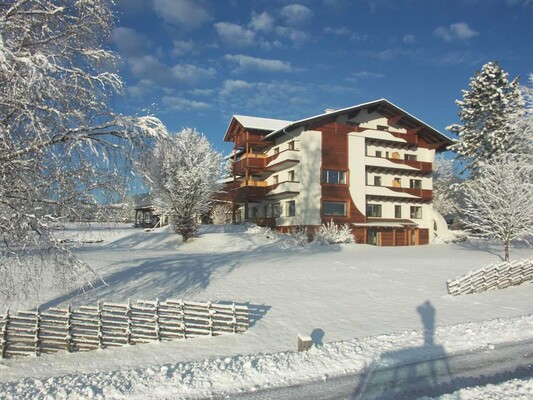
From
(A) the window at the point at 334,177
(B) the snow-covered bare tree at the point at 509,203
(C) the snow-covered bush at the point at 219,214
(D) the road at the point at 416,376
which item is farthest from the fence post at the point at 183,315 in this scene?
(C) the snow-covered bush at the point at 219,214

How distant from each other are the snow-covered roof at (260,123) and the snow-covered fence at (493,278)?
27930 mm

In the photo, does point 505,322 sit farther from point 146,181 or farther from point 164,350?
point 146,181

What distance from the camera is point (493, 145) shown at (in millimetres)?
38531

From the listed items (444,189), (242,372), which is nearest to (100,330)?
(242,372)

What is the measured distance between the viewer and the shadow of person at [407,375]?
23.6 feet

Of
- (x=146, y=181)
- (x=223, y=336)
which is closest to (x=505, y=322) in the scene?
(x=223, y=336)

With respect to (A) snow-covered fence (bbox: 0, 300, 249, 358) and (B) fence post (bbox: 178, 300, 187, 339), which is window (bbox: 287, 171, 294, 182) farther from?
(B) fence post (bbox: 178, 300, 187, 339)

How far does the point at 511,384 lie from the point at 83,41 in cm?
1111

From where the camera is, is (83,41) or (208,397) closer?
(208,397)

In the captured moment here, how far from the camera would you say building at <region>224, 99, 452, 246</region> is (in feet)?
125

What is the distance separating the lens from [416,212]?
44188 millimetres

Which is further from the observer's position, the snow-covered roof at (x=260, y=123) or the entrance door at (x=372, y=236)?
the snow-covered roof at (x=260, y=123)

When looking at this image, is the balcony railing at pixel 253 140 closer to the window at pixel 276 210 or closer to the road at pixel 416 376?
the window at pixel 276 210

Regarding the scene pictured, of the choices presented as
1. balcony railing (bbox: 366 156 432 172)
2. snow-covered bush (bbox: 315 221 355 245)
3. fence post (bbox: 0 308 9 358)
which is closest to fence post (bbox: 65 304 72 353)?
fence post (bbox: 0 308 9 358)
